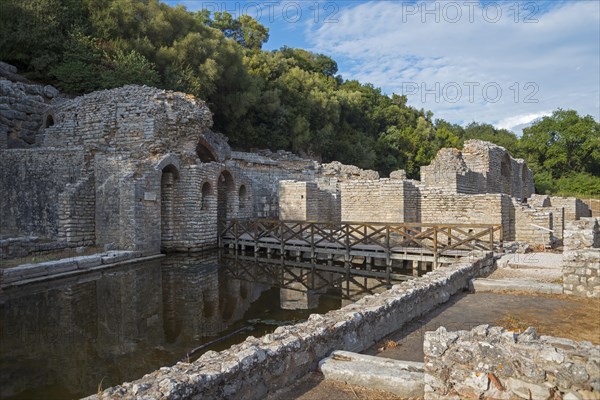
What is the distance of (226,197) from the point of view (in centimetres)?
1844

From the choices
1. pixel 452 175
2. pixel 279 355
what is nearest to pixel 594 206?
pixel 452 175

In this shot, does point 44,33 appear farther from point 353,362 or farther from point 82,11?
point 353,362

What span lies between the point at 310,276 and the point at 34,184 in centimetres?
1068

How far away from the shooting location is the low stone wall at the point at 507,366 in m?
3.06

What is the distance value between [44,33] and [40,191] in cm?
1222

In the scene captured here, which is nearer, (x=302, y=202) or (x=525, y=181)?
(x=302, y=202)

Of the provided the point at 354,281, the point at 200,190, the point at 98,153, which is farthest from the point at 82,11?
the point at 354,281

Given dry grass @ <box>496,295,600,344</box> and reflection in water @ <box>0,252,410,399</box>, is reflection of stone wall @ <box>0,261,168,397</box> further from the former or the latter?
dry grass @ <box>496,295,600,344</box>

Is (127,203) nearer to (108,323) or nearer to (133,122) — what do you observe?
(133,122)

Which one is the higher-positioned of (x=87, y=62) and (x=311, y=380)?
(x=87, y=62)

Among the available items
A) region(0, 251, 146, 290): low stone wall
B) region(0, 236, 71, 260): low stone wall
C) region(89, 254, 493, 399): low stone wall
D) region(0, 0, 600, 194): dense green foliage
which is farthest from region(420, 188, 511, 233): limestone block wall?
region(0, 0, 600, 194): dense green foliage

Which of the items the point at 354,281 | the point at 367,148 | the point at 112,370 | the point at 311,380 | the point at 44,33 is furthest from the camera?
the point at 367,148

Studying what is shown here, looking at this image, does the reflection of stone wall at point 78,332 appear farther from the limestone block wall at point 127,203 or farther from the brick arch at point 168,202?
the brick arch at point 168,202

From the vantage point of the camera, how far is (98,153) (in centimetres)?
1504
